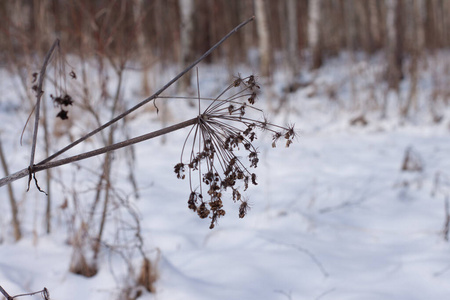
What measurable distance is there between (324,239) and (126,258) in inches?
→ 53.5

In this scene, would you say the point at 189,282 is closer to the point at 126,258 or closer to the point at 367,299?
the point at 126,258

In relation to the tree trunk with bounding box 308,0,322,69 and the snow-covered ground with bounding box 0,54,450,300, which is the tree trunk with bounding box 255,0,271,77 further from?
the snow-covered ground with bounding box 0,54,450,300

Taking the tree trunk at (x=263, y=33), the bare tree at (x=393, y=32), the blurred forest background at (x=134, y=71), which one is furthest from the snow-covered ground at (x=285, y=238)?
the tree trunk at (x=263, y=33)

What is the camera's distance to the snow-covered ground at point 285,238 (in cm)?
219

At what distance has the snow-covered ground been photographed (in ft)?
7.17

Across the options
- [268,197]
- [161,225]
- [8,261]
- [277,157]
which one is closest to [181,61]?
[277,157]

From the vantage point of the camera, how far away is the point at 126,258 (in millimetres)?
2270

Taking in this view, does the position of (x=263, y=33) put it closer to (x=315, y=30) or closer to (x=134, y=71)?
(x=315, y=30)

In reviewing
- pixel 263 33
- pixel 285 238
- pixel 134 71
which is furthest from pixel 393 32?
pixel 285 238

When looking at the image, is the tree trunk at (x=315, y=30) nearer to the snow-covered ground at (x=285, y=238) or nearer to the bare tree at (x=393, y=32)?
the bare tree at (x=393, y=32)

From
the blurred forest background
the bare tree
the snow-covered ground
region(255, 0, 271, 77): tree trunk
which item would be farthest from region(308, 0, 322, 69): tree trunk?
the snow-covered ground

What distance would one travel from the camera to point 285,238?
2863mm

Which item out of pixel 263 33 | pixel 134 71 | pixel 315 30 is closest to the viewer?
pixel 134 71

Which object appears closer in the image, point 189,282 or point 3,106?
point 189,282
